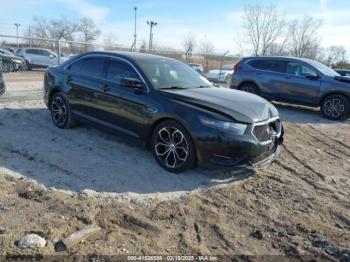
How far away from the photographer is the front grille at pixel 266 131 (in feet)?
15.8

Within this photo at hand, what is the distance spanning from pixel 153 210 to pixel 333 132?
659 cm

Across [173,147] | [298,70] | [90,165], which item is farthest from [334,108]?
[90,165]

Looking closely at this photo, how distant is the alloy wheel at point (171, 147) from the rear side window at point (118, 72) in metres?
1.10

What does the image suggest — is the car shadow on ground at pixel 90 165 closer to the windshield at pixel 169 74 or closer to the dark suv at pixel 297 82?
the windshield at pixel 169 74

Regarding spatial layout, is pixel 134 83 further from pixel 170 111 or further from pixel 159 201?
pixel 159 201

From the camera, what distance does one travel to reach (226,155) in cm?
466

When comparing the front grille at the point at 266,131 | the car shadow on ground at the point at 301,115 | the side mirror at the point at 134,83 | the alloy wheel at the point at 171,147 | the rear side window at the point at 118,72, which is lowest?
the car shadow on ground at the point at 301,115

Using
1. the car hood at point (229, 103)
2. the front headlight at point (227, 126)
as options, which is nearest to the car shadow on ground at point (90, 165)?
the front headlight at point (227, 126)

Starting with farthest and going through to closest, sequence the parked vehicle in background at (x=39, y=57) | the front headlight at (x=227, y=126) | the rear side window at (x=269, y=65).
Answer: the parked vehicle in background at (x=39, y=57)
the rear side window at (x=269, y=65)
the front headlight at (x=227, y=126)

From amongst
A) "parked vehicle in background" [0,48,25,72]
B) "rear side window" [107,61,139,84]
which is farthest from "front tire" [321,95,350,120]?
"parked vehicle in background" [0,48,25,72]

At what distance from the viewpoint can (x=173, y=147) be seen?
5.06 m

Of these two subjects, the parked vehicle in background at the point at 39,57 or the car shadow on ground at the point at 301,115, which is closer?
the car shadow on ground at the point at 301,115

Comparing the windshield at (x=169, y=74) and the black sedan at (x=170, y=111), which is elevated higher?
the windshield at (x=169, y=74)

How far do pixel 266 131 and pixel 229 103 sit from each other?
66cm
